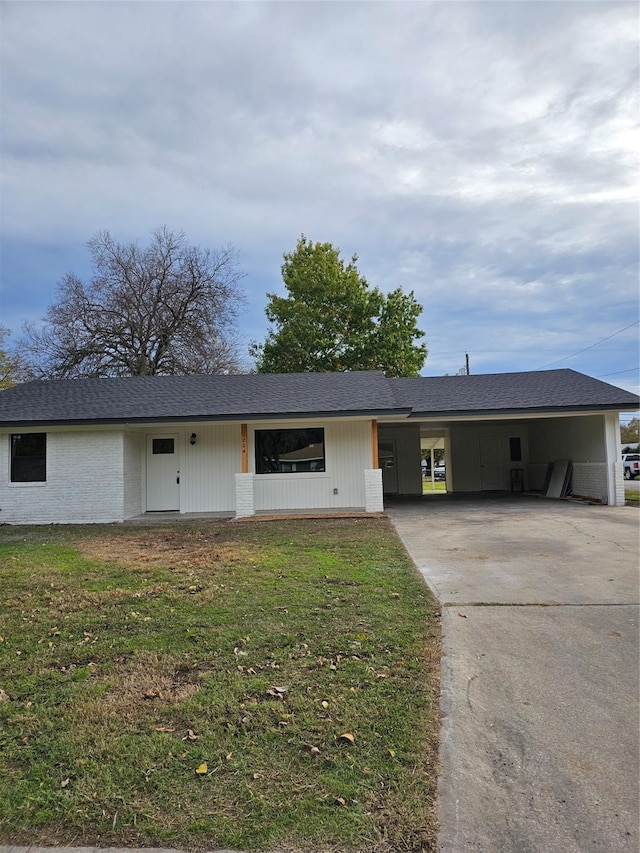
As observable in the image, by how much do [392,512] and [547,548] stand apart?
233 inches

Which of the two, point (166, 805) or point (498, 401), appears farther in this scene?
point (498, 401)

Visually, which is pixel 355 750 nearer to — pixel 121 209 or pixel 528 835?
pixel 528 835

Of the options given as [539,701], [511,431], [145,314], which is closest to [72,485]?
[539,701]

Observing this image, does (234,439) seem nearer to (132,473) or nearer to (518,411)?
(132,473)

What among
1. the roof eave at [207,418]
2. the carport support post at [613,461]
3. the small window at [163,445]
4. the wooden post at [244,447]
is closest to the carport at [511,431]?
the carport support post at [613,461]

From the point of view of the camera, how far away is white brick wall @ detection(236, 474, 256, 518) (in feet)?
43.8

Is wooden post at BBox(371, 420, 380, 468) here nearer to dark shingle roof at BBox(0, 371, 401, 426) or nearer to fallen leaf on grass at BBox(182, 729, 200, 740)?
dark shingle roof at BBox(0, 371, 401, 426)

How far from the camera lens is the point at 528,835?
210cm

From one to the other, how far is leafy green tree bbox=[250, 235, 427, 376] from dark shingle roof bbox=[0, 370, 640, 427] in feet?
37.3

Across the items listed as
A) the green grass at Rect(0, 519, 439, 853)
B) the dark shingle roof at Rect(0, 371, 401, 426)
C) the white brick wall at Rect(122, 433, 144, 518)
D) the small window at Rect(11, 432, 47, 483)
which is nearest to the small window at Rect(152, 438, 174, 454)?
the white brick wall at Rect(122, 433, 144, 518)

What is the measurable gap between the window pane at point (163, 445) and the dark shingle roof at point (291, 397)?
3.92 feet

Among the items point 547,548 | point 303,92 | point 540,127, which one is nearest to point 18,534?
point 547,548

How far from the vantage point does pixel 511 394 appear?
614 inches

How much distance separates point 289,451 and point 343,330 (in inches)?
648
